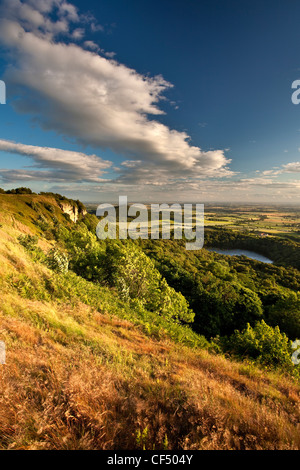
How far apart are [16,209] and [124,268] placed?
4066cm

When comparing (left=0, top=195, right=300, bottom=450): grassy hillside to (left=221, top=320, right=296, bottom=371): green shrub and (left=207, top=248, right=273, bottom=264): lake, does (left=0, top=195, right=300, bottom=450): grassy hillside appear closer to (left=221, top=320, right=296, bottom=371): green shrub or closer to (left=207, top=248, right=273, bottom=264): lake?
(left=221, top=320, right=296, bottom=371): green shrub

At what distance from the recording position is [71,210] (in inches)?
3519

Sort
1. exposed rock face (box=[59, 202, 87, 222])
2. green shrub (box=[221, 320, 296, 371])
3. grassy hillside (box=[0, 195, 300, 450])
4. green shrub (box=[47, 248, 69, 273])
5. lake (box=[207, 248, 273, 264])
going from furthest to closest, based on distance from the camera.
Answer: lake (box=[207, 248, 273, 264])
exposed rock face (box=[59, 202, 87, 222])
green shrub (box=[47, 248, 69, 273])
green shrub (box=[221, 320, 296, 371])
grassy hillside (box=[0, 195, 300, 450])

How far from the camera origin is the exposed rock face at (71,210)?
8209 centimetres

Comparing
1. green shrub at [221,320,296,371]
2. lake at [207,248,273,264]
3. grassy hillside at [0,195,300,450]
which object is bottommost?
lake at [207,248,273,264]

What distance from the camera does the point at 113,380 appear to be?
394 cm

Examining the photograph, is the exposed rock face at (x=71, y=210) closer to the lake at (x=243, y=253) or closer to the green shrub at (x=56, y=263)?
the green shrub at (x=56, y=263)

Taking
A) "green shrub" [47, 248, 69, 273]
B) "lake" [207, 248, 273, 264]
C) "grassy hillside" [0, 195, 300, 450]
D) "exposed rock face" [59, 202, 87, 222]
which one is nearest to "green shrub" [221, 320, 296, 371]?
"grassy hillside" [0, 195, 300, 450]

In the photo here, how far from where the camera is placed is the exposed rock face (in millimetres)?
82088

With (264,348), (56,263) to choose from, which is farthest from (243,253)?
(56,263)

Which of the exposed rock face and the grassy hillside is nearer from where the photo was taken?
the grassy hillside

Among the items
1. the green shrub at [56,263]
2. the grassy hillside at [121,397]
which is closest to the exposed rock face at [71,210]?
the green shrub at [56,263]

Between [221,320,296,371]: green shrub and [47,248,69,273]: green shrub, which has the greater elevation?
[47,248,69,273]: green shrub

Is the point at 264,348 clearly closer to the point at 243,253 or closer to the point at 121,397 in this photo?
the point at 121,397
